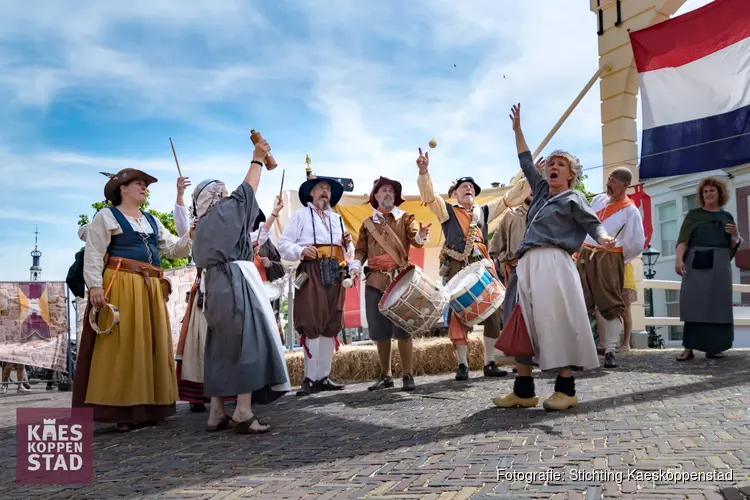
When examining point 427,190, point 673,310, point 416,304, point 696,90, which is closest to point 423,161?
point 427,190

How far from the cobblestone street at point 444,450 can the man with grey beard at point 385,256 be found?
1025 mm

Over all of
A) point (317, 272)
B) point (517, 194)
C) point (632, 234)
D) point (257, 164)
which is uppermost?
point (517, 194)

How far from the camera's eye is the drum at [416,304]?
5867 millimetres

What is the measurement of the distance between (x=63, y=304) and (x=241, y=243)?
913cm

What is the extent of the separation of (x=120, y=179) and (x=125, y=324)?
1149 mm

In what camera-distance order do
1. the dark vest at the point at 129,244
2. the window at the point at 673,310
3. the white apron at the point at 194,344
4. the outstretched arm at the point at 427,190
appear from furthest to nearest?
1. the window at the point at 673,310
2. the outstretched arm at the point at 427,190
3. the white apron at the point at 194,344
4. the dark vest at the point at 129,244

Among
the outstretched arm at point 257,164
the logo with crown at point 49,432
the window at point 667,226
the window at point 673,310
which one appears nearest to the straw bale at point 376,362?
the logo with crown at point 49,432

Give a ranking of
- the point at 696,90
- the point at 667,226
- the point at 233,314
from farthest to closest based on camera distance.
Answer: the point at 667,226 < the point at 696,90 < the point at 233,314

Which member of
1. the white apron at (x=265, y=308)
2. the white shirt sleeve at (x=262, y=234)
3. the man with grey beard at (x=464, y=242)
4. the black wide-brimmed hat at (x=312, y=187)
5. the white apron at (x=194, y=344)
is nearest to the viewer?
the white apron at (x=265, y=308)

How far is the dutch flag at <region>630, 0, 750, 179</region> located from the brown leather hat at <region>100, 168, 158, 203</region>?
6709mm

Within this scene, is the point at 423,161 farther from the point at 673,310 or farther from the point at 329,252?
the point at 673,310

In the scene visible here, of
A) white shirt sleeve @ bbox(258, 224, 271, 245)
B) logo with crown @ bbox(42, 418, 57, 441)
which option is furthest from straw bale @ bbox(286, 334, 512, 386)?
logo with crown @ bbox(42, 418, 57, 441)

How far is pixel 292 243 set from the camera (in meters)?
7.13

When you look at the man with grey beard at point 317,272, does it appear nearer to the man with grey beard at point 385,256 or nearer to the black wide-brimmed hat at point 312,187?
the black wide-brimmed hat at point 312,187
